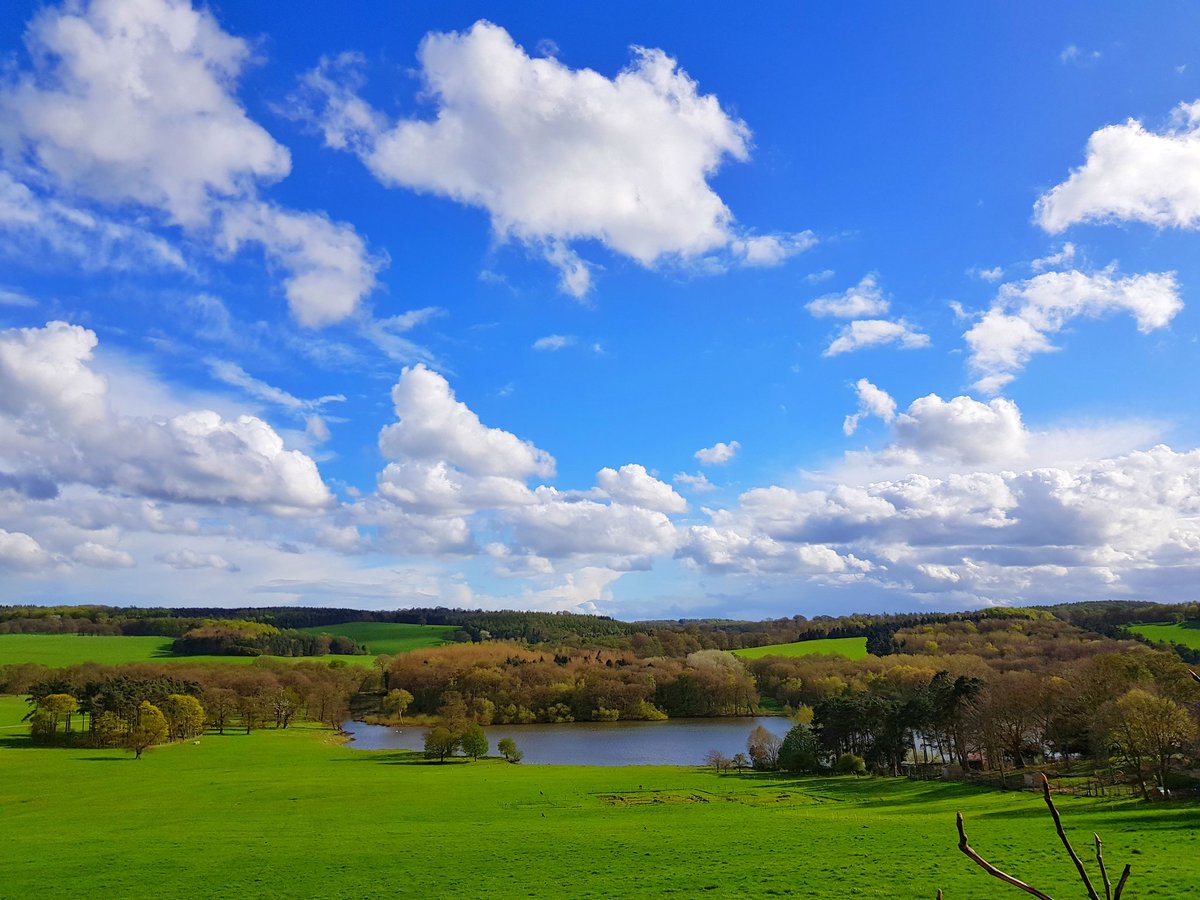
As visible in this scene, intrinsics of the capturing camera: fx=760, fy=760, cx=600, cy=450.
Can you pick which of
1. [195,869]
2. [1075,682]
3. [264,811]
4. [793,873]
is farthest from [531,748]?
[793,873]

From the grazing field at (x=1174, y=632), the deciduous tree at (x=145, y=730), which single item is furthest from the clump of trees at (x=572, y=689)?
the grazing field at (x=1174, y=632)

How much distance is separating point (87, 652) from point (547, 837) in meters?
174

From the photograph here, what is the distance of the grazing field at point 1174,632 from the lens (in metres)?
150

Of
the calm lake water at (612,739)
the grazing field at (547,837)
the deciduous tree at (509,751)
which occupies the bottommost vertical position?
the calm lake water at (612,739)

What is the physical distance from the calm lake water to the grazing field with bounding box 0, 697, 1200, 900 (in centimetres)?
2374

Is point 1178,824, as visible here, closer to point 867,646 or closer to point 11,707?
point 11,707

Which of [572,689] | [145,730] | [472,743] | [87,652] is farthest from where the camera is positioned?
[87,652]

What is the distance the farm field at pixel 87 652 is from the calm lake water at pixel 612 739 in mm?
55462

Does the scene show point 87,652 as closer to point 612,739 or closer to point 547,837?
point 612,739

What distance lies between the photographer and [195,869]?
3541cm

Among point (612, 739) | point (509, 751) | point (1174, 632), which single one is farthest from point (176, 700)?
point (1174, 632)

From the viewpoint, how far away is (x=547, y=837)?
41.3 metres

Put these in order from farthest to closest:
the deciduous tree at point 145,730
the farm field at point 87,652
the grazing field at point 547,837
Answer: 1. the farm field at point 87,652
2. the deciduous tree at point 145,730
3. the grazing field at point 547,837

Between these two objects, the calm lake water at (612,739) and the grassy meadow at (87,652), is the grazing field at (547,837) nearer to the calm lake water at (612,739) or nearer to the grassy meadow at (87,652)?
the calm lake water at (612,739)
